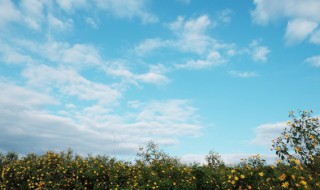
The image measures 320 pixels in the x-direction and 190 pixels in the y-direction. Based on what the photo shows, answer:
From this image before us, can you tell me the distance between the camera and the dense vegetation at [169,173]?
6.97 meters

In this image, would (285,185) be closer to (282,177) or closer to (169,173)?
(282,177)

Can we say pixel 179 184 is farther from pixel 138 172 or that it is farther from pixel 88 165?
pixel 88 165

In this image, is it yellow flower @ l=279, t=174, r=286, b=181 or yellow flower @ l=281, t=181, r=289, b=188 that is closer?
yellow flower @ l=281, t=181, r=289, b=188

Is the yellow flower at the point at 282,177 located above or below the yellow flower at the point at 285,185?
above

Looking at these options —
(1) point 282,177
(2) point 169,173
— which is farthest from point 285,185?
(2) point 169,173

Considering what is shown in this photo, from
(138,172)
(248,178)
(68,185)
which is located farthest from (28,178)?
(248,178)

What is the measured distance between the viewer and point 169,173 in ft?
33.2

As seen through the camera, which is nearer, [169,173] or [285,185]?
[285,185]

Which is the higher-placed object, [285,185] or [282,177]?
[282,177]

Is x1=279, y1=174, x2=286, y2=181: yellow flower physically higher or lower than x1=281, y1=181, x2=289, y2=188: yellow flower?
higher

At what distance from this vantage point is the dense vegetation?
697 centimetres

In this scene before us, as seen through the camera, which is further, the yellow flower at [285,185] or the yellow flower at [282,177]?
the yellow flower at [282,177]

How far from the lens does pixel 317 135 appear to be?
845cm

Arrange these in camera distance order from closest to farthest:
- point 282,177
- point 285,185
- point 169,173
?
point 285,185 → point 282,177 → point 169,173
